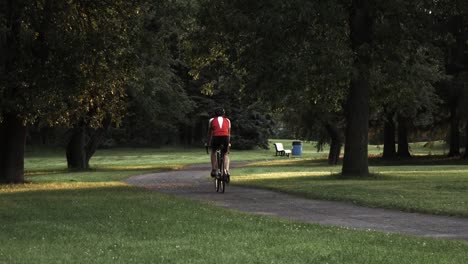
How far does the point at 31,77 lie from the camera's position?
18812mm

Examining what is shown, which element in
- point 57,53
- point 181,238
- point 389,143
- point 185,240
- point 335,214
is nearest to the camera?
point 185,240

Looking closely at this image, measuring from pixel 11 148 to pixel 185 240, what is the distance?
14.2m

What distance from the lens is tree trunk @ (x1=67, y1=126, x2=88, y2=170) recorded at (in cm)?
3500

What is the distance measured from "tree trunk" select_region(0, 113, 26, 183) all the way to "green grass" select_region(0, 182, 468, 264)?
8894 mm

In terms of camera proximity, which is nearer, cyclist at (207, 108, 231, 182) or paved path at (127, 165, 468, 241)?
paved path at (127, 165, 468, 241)

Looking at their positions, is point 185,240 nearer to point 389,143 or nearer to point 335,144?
point 335,144

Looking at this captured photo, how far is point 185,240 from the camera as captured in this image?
834 cm

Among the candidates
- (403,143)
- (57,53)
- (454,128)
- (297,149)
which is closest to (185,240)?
(57,53)

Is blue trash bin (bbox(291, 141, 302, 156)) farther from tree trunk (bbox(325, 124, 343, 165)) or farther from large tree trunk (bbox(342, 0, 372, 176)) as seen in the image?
large tree trunk (bbox(342, 0, 372, 176))

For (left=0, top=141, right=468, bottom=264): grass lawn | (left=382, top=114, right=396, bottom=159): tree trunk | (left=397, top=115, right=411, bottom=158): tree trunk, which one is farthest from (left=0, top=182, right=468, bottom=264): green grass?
(left=397, top=115, right=411, bottom=158): tree trunk

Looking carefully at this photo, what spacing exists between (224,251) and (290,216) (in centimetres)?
410

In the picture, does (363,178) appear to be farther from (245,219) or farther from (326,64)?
(245,219)

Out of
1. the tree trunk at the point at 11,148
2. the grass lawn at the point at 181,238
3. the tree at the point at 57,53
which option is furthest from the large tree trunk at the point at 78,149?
the grass lawn at the point at 181,238

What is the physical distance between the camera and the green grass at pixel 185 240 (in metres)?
7.12
